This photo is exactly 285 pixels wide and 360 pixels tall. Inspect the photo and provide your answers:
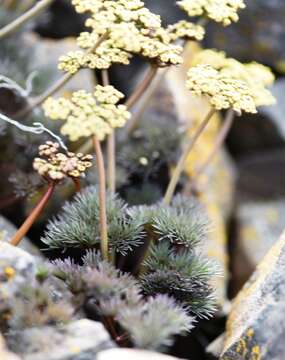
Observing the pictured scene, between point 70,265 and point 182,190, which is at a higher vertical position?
point 70,265

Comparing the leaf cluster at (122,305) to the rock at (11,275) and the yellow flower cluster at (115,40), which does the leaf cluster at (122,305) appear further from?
the yellow flower cluster at (115,40)

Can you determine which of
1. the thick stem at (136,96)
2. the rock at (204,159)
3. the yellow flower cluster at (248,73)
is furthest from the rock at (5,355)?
the rock at (204,159)

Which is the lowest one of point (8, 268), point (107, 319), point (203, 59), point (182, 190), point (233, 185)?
point (233, 185)

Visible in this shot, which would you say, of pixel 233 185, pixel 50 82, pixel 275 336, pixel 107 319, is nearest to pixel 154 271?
pixel 107 319

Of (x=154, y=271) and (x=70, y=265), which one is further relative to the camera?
(x=154, y=271)

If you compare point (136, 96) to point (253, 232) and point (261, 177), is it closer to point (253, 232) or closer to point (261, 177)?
point (253, 232)

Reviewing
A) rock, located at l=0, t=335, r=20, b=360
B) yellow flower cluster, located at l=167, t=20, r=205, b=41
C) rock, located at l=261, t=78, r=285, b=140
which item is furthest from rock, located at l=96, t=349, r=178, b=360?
rock, located at l=261, t=78, r=285, b=140

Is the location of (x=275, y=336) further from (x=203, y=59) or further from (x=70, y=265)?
(x=203, y=59)
